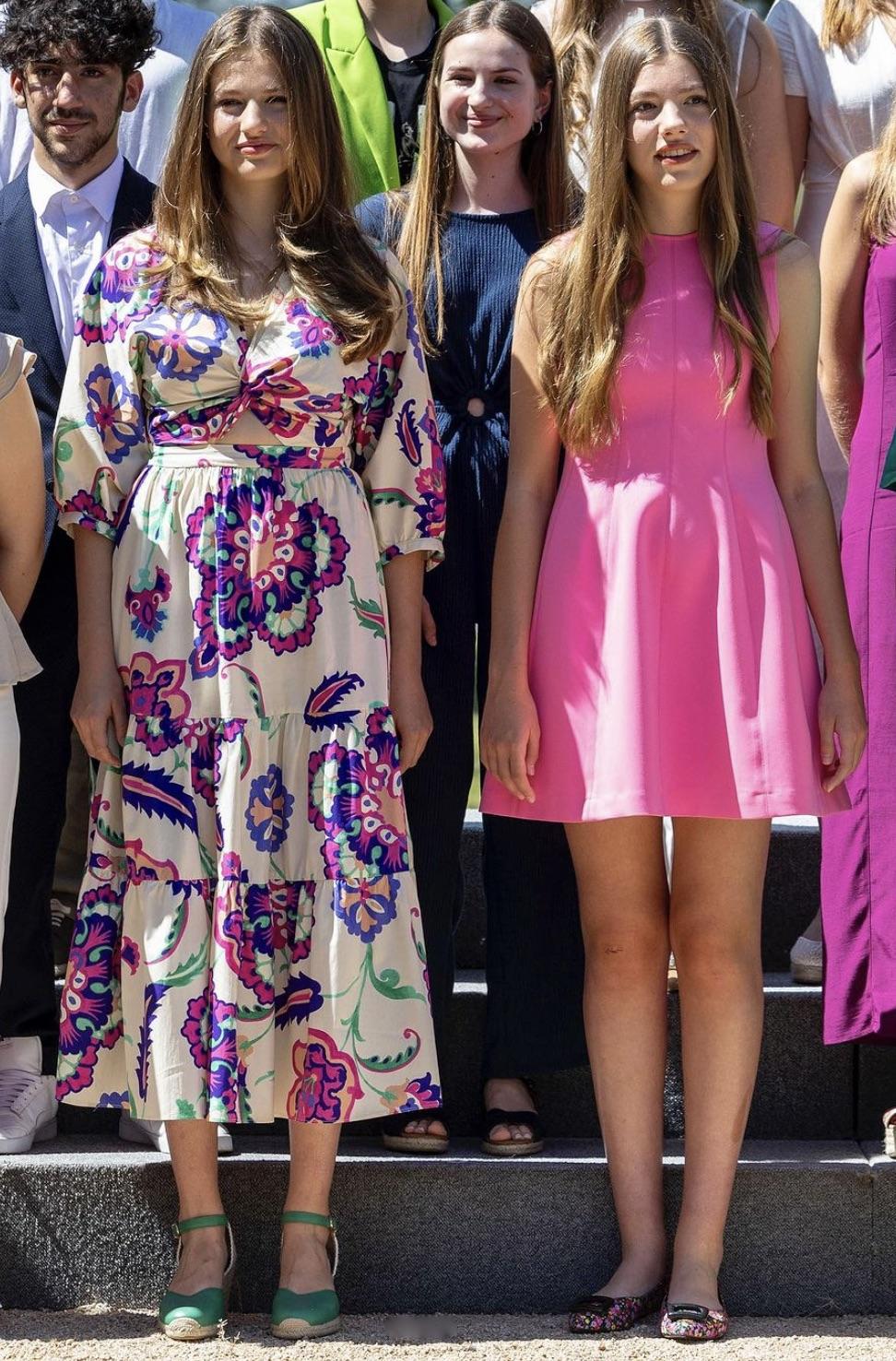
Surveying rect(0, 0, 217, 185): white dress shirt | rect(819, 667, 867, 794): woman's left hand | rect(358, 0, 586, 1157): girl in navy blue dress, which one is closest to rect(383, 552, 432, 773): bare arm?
rect(358, 0, 586, 1157): girl in navy blue dress

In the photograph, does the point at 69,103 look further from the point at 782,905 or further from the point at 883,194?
the point at 782,905

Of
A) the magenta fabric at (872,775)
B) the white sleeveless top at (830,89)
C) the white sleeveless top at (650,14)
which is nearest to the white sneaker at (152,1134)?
the magenta fabric at (872,775)

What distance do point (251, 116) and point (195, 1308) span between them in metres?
1.96

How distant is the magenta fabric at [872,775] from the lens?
3568 millimetres

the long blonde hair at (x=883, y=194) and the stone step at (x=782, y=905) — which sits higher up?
the long blonde hair at (x=883, y=194)

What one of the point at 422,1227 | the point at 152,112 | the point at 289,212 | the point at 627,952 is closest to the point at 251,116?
the point at 289,212

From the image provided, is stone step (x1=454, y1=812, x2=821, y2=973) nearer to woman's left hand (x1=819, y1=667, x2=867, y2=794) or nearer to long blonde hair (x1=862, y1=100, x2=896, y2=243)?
woman's left hand (x1=819, y1=667, x2=867, y2=794)

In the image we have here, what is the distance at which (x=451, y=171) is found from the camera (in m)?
Result: 3.74

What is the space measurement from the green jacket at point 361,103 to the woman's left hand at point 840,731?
1.50 metres

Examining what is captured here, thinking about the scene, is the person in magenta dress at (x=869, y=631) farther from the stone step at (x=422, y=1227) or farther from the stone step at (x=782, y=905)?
the stone step at (x=782, y=905)

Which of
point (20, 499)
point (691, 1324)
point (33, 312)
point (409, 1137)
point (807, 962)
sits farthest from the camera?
point (807, 962)

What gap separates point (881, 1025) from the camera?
3543 mm

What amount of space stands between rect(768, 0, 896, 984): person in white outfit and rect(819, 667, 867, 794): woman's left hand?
0.86m

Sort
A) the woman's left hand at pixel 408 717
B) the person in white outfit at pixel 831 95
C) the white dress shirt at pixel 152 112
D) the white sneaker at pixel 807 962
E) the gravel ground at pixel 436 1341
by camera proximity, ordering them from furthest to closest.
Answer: the white dress shirt at pixel 152 112 → the person in white outfit at pixel 831 95 → the white sneaker at pixel 807 962 → the woman's left hand at pixel 408 717 → the gravel ground at pixel 436 1341
